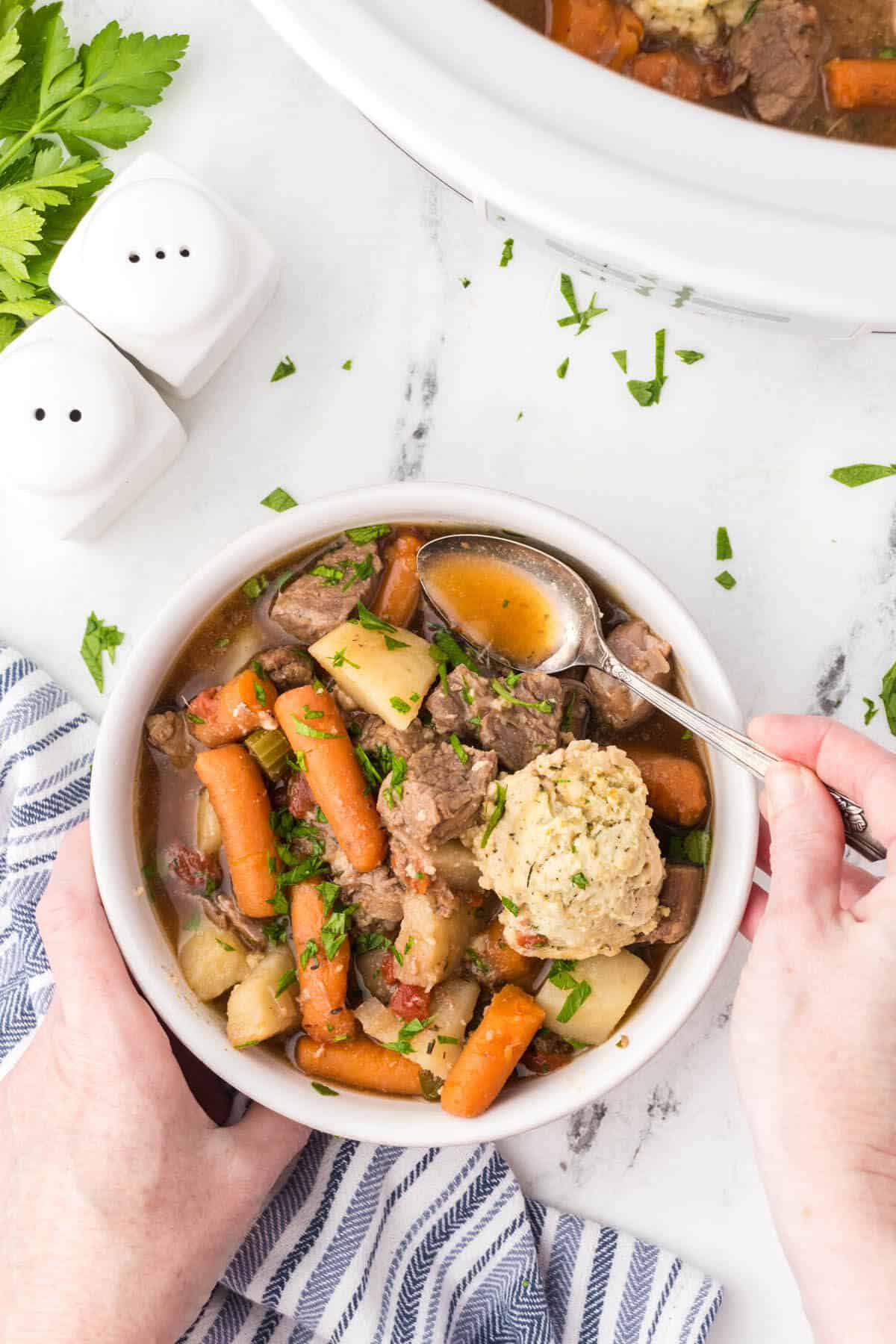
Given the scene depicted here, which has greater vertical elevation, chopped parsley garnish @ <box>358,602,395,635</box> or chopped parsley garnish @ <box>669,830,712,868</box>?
chopped parsley garnish @ <box>358,602,395,635</box>

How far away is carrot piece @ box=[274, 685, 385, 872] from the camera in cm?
148

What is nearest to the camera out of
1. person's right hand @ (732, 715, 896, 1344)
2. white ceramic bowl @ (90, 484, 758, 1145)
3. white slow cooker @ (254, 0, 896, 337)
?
white slow cooker @ (254, 0, 896, 337)

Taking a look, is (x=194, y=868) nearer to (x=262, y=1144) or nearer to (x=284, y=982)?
(x=284, y=982)

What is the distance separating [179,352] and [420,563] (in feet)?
1.47

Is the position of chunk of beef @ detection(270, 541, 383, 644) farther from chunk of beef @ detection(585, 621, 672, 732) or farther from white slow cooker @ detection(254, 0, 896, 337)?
white slow cooker @ detection(254, 0, 896, 337)

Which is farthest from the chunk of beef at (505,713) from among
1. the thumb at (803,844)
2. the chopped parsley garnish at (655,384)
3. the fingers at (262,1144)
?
the fingers at (262,1144)

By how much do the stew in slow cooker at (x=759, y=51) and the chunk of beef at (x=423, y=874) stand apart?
88cm

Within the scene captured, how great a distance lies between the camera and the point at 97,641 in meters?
1.71

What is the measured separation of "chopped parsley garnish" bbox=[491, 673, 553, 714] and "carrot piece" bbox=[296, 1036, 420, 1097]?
466 millimetres

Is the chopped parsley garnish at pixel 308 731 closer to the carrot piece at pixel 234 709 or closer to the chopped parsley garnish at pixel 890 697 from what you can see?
the carrot piece at pixel 234 709

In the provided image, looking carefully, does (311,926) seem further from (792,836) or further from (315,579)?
(792,836)

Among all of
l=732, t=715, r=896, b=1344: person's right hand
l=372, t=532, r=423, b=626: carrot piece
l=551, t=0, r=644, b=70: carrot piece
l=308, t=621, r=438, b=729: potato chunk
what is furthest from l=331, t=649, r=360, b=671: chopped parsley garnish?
l=551, t=0, r=644, b=70: carrot piece

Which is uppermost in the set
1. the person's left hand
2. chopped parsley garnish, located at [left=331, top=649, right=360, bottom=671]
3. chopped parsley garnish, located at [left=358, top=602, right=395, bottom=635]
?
chopped parsley garnish, located at [left=358, top=602, right=395, bottom=635]

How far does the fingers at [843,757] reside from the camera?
1203mm
